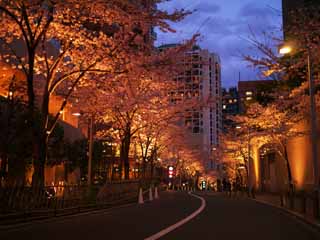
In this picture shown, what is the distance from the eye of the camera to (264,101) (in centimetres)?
4550

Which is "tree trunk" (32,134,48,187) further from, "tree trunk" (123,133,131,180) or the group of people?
the group of people

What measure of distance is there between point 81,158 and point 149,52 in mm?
23707

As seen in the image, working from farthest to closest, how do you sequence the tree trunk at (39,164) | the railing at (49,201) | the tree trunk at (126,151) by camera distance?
the tree trunk at (126,151)
the tree trunk at (39,164)
the railing at (49,201)

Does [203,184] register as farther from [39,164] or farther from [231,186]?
[39,164]

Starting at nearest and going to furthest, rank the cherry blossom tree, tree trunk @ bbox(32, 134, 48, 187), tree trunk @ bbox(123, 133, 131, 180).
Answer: the cherry blossom tree < tree trunk @ bbox(32, 134, 48, 187) < tree trunk @ bbox(123, 133, 131, 180)

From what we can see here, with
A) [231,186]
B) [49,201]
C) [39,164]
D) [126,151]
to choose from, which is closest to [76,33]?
[39,164]

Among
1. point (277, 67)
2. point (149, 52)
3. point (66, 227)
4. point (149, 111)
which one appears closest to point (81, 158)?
point (149, 111)

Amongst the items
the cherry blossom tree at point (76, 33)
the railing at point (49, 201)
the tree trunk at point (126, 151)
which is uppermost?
the cherry blossom tree at point (76, 33)

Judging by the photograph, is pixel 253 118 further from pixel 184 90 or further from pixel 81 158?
pixel 81 158

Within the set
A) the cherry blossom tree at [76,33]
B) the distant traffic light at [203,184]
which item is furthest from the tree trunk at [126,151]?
the distant traffic light at [203,184]

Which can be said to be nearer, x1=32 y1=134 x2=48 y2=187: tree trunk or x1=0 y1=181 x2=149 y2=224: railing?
x1=0 y1=181 x2=149 y2=224: railing

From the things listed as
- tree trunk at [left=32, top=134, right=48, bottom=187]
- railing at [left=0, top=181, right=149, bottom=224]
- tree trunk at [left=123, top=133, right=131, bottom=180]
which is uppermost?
tree trunk at [left=123, top=133, right=131, bottom=180]

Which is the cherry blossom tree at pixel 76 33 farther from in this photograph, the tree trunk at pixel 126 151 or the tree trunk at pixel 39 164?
the tree trunk at pixel 126 151

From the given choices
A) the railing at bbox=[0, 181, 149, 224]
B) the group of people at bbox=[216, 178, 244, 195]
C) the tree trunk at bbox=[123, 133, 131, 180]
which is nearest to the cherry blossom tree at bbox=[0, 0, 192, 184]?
the railing at bbox=[0, 181, 149, 224]
